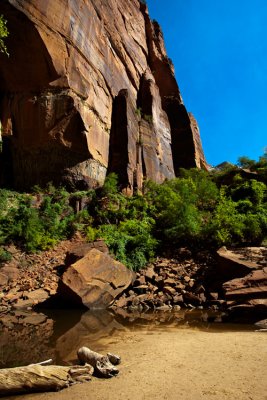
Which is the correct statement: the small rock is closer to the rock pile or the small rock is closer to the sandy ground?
the rock pile

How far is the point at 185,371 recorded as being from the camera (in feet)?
13.8

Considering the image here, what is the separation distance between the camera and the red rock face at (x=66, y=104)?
15.0 metres

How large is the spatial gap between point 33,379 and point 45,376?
0.14m

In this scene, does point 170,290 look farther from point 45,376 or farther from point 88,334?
point 45,376

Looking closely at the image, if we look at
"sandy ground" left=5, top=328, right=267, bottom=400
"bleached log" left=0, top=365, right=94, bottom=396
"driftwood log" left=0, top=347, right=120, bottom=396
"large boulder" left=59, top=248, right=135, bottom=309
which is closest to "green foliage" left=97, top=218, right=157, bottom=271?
"large boulder" left=59, top=248, right=135, bottom=309

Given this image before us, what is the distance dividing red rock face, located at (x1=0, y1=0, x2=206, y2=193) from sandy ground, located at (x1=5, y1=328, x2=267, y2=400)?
1179 centimetres

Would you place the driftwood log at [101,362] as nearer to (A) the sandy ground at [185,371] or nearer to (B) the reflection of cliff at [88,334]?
(A) the sandy ground at [185,371]

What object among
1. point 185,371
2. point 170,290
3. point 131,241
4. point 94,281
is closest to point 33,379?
point 185,371

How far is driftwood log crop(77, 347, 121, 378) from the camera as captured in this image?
13.8 feet

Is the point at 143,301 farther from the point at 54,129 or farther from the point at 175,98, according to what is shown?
the point at 175,98

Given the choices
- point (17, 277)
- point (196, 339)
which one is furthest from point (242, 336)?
point (17, 277)

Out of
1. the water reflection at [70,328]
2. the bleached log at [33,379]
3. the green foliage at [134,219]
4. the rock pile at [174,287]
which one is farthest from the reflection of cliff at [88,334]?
the green foliage at [134,219]

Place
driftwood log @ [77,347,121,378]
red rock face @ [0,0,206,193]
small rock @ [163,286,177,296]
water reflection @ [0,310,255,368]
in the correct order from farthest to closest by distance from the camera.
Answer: red rock face @ [0,0,206,193] < small rock @ [163,286,177,296] < water reflection @ [0,310,255,368] < driftwood log @ [77,347,121,378]

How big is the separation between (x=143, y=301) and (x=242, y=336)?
4573 mm
